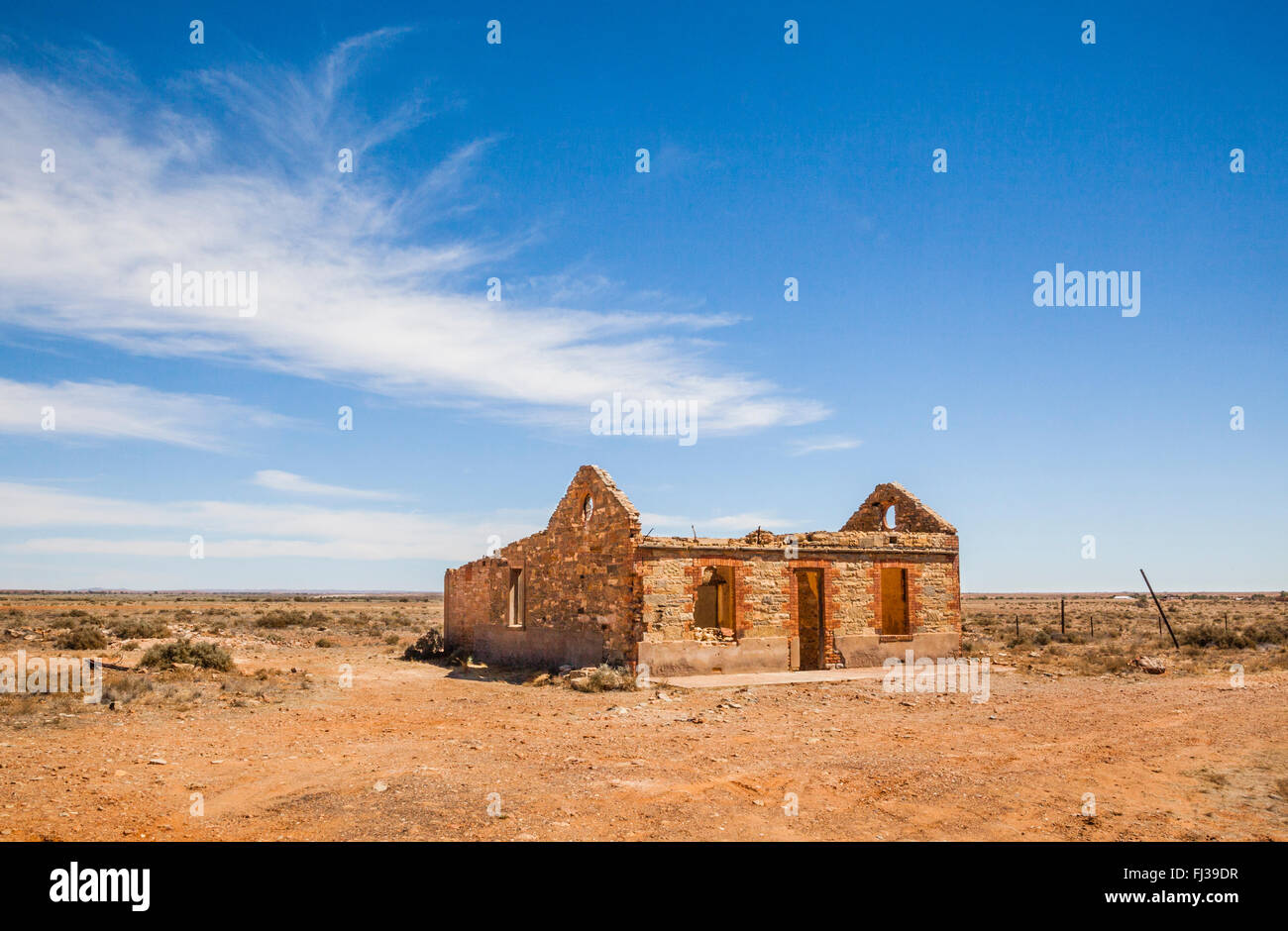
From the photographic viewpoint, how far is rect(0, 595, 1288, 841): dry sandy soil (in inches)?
314

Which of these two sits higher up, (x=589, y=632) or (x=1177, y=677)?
(x=589, y=632)

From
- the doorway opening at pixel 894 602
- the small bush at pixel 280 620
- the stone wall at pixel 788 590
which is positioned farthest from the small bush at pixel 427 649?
the small bush at pixel 280 620

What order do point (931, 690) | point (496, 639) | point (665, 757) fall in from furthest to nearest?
point (496, 639), point (931, 690), point (665, 757)

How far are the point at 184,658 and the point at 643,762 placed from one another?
16.1m

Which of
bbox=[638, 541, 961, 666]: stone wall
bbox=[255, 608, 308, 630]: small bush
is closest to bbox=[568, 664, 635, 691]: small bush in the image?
bbox=[638, 541, 961, 666]: stone wall

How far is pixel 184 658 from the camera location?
21.6m

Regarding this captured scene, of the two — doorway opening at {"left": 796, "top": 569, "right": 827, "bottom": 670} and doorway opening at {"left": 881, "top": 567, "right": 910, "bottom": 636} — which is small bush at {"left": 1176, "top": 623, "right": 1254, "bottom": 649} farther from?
doorway opening at {"left": 796, "top": 569, "right": 827, "bottom": 670}

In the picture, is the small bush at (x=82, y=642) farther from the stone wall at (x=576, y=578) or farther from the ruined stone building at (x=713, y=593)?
the ruined stone building at (x=713, y=593)

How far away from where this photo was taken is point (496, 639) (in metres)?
24.8

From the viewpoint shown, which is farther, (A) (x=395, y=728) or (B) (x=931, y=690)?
(B) (x=931, y=690)
